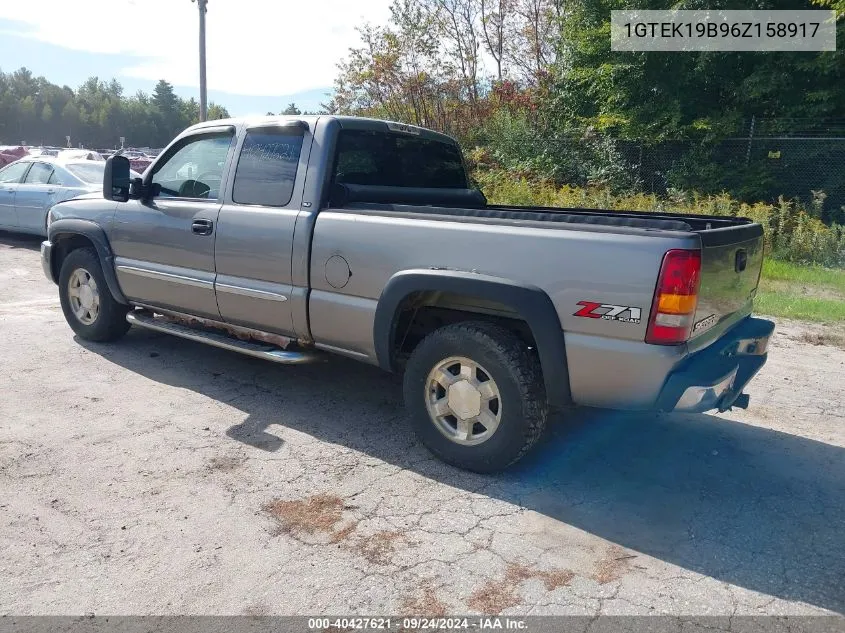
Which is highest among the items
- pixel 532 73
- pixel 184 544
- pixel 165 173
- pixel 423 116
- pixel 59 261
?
pixel 532 73

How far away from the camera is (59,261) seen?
6266 millimetres

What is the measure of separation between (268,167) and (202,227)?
0.66 metres

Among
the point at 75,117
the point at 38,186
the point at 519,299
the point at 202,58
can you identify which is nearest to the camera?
the point at 519,299

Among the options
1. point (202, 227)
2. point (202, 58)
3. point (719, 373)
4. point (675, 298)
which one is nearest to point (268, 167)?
point (202, 227)

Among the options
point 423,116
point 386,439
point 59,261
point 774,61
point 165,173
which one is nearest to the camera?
point 386,439

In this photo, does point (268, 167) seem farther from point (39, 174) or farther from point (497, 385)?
point (39, 174)

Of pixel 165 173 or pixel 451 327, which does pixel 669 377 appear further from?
pixel 165 173

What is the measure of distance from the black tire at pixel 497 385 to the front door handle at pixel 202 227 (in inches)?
72.0

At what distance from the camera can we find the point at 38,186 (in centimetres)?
1135

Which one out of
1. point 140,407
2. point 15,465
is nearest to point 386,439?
point 140,407

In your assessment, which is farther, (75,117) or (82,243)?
(75,117)

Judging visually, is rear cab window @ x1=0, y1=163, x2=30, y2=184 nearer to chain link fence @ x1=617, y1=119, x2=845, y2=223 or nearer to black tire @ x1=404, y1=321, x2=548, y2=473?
black tire @ x1=404, y1=321, x2=548, y2=473

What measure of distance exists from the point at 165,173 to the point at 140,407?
1.84 meters

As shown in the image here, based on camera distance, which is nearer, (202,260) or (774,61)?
(202,260)
